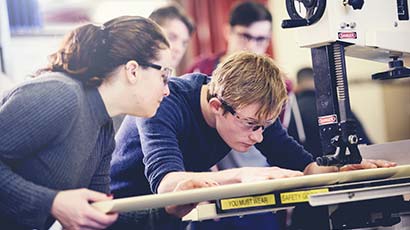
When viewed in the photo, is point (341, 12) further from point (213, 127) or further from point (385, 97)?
point (385, 97)

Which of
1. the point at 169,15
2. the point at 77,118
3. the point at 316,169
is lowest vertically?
the point at 316,169

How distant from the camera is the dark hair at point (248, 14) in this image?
9.35ft

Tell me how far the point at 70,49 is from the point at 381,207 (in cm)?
92

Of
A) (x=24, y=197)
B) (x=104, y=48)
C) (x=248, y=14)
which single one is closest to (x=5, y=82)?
(x=104, y=48)

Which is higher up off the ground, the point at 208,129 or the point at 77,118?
the point at 77,118

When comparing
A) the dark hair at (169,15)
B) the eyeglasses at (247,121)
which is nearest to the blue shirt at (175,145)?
the eyeglasses at (247,121)

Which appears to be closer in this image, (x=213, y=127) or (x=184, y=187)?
(x=184, y=187)

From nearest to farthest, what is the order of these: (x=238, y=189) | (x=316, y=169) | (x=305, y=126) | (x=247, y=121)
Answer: (x=238, y=189)
(x=247, y=121)
(x=316, y=169)
(x=305, y=126)

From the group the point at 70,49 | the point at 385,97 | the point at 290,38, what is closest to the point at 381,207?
the point at 70,49

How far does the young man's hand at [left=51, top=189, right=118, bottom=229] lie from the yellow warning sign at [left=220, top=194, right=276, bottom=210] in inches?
11.9

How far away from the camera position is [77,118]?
182 cm

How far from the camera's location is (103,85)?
1944 millimetres

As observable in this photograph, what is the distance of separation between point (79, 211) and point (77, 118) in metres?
0.27

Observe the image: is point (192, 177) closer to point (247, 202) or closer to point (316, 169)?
point (247, 202)
